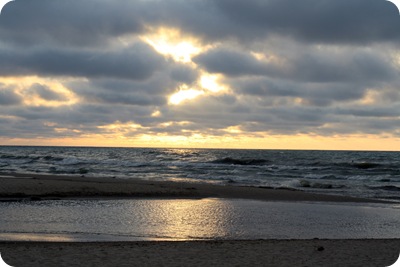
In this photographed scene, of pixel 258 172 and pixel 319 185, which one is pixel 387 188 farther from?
pixel 258 172

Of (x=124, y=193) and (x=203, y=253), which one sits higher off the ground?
(x=124, y=193)

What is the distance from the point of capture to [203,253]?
938cm

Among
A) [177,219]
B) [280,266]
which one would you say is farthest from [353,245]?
[177,219]

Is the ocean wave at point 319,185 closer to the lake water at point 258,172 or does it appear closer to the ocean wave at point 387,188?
the lake water at point 258,172

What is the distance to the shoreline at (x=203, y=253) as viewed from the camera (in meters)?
8.55

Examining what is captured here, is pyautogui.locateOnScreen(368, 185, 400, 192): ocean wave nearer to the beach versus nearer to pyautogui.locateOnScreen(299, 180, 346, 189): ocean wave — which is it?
pyautogui.locateOnScreen(299, 180, 346, 189): ocean wave

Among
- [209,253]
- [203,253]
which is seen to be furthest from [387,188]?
[203,253]

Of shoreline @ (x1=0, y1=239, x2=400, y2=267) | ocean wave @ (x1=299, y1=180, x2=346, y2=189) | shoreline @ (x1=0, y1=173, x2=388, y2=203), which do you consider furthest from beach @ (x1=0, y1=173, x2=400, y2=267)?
ocean wave @ (x1=299, y1=180, x2=346, y2=189)

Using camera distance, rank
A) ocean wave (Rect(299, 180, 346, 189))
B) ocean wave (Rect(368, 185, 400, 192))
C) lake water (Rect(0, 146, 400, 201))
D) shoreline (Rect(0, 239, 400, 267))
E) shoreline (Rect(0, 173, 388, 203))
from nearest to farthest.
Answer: shoreline (Rect(0, 239, 400, 267))
shoreline (Rect(0, 173, 388, 203))
ocean wave (Rect(368, 185, 400, 192))
ocean wave (Rect(299, 180, 346, 189))
lake water (Rect(0, 146, 400, 201))

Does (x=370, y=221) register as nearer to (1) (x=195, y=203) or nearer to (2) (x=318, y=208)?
(2) (x=318, y=208)

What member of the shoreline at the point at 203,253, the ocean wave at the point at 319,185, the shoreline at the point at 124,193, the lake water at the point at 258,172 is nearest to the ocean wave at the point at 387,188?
the lake water at the point at 258,172

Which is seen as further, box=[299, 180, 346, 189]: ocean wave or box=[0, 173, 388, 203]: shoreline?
box=[299, 180, 346, 189]: ocean wave

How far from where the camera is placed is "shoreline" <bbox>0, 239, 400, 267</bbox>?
28.1 feet

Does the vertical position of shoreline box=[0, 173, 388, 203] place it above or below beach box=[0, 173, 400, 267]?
above
